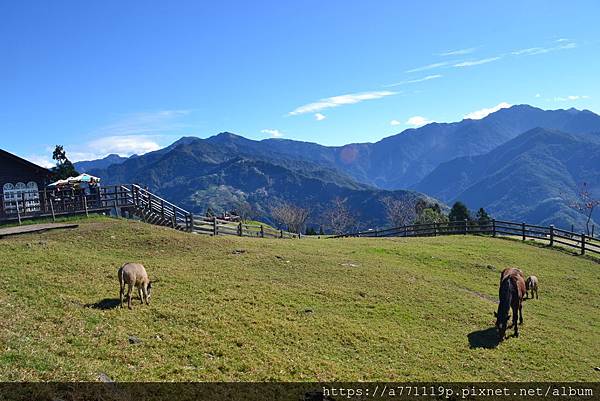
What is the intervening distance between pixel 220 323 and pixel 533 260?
25.6 metres

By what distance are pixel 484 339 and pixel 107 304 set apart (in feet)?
42.5

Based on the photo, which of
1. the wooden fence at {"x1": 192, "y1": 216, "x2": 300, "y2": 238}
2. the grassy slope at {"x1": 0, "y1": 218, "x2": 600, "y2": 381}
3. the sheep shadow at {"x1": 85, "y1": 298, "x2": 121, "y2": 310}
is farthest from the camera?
the wooden fence at {"x1": 192, "y1": 216, "x2": 300, "y2": 238}

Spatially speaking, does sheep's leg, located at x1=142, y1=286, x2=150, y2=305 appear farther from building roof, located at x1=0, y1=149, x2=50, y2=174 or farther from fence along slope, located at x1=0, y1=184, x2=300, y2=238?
building roof, located at x1=0, y1=149, x2=50, y2=174

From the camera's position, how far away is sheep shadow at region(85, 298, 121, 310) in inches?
559

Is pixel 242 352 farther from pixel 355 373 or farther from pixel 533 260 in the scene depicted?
pixel 533 260

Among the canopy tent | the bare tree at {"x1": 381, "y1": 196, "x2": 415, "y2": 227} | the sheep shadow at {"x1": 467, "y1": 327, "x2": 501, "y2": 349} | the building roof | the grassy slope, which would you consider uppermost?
the building roof

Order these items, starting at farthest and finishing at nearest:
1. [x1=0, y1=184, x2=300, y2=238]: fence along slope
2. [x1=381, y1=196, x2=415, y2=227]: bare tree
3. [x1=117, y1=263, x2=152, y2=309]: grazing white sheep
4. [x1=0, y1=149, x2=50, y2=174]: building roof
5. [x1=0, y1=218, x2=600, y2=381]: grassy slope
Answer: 1. [x1=381, y1=196, x2=415, y2=227]: bare tree
2. [x1=0, y1=149, x2=50, y2=174]: building roof
3. [x1=0, y1=184, x2=300, y2=238]: fence along slope
4. [x1=117, y1=263, x2=152, y2=309]: grazing white sheep
5. [x1=0, y1=218, x2=600, y2=381]: grassy slope

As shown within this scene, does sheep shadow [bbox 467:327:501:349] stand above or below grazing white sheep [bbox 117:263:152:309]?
below

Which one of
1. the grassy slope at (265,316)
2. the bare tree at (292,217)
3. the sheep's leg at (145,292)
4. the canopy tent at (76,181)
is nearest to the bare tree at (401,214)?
the bare tree at (292,217)

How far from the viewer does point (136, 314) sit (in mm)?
13953

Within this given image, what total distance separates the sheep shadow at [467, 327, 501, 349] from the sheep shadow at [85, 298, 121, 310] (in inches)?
470

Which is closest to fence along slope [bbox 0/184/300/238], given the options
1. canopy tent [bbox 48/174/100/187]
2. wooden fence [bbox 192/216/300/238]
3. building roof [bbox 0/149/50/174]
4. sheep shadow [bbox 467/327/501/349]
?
wooden fence [bbox 192/216/300/238]

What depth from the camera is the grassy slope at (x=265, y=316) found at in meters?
11.1

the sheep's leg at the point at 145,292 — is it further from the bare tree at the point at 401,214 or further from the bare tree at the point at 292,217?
the bare tree at the point at 401,214
